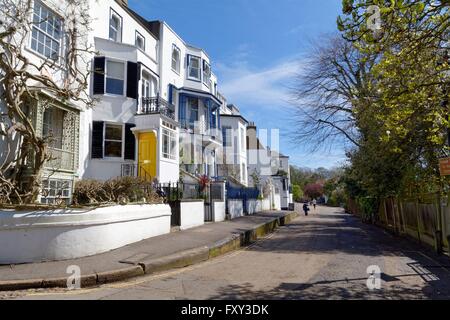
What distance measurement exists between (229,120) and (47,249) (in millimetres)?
30315

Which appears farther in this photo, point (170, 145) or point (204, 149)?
point (204, 149)

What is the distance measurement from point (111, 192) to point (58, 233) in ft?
9.57

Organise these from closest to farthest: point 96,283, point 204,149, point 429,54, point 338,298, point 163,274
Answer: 1. point 338,298
2. point 96,283
3. point 163,274
4. point 429,54
5. point 204,149

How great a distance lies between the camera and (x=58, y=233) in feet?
28.0

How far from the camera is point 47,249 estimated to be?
8.38 metres

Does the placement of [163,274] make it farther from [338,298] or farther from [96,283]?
[338,298]

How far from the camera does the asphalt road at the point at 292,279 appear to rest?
255 inches

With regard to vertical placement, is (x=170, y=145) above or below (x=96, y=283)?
above

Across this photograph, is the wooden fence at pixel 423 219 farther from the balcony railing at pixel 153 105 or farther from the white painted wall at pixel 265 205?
the white painted wall at pixel 265 205

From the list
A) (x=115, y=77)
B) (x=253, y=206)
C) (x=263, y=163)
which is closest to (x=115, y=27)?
(x=115, y=77)

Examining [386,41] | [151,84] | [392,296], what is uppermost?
[151,84]

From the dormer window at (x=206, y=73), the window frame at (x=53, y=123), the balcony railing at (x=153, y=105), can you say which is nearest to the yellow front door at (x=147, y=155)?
the balcony railing at (x=153, y=105)

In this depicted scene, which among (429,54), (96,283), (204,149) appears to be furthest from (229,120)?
(96,283)

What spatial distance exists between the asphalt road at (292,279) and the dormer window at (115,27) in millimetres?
12910
